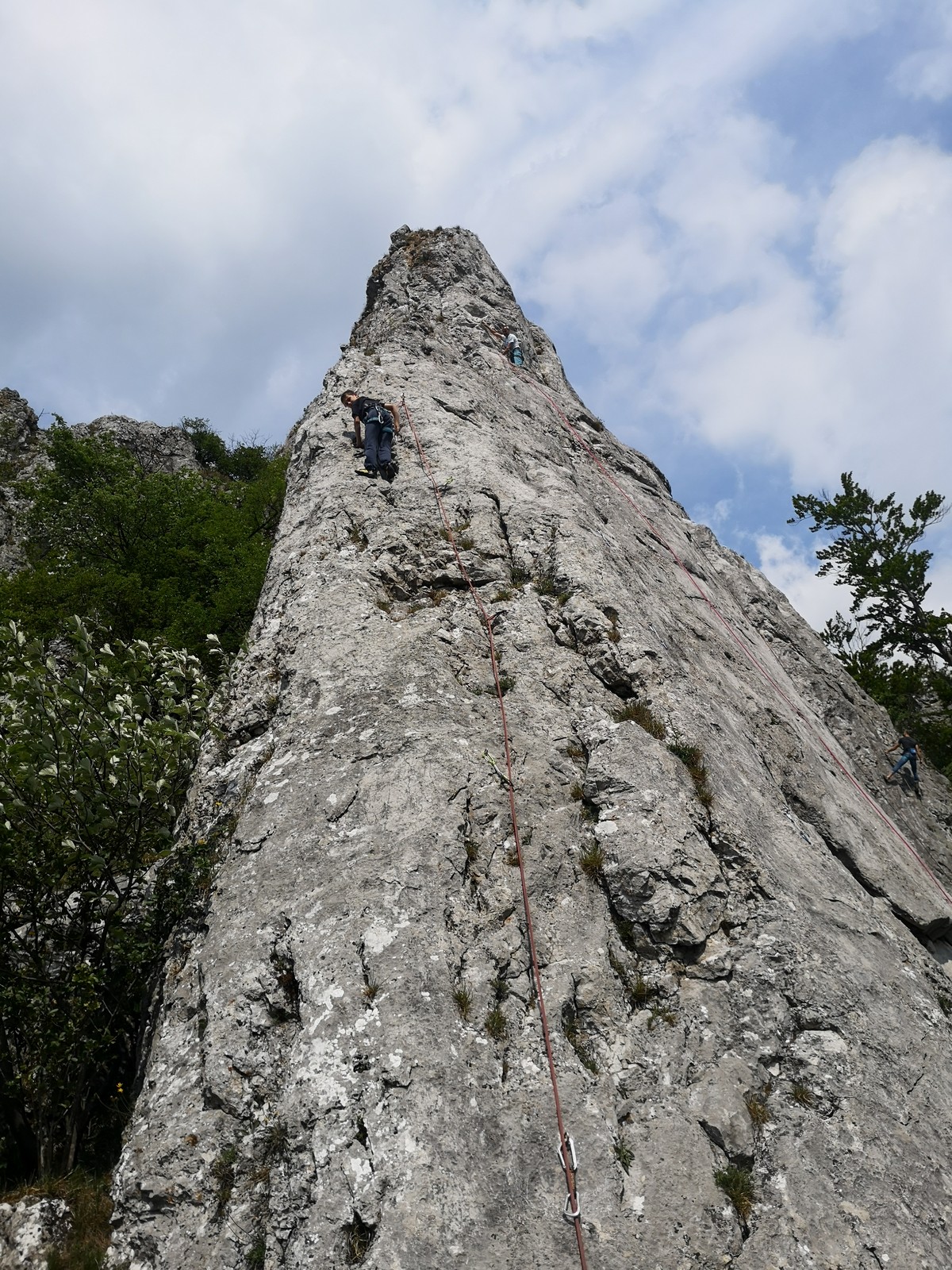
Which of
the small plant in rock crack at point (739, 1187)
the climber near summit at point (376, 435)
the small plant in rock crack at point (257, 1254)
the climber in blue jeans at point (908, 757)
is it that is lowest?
the small plant in rock crack at point (739, 1187)

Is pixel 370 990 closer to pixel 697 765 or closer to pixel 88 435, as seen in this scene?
pixel 697 765

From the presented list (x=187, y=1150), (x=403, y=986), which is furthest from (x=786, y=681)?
(x=187, y=1150)

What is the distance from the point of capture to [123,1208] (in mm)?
6137

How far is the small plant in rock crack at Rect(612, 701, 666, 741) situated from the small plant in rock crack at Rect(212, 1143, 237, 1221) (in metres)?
6.09

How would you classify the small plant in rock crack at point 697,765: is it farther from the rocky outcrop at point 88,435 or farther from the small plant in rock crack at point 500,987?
the rocky outcrop at point 88,435

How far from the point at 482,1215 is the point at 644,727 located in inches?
218

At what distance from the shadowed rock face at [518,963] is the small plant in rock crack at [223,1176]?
0.08 ft

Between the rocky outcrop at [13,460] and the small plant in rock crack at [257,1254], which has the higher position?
the rocky outcrop at [13,460]

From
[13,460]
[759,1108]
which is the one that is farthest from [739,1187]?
[13,460]

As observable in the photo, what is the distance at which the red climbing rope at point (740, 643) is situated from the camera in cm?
1366

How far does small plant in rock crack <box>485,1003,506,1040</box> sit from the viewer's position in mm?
6633

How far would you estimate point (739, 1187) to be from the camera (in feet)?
19.1

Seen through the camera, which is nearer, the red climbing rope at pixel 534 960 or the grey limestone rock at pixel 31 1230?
the red climbing rope at pixel 534 960

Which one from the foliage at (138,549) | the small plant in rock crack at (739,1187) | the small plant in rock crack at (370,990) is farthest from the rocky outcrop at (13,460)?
the small plant in rock crack at (739,1187)
